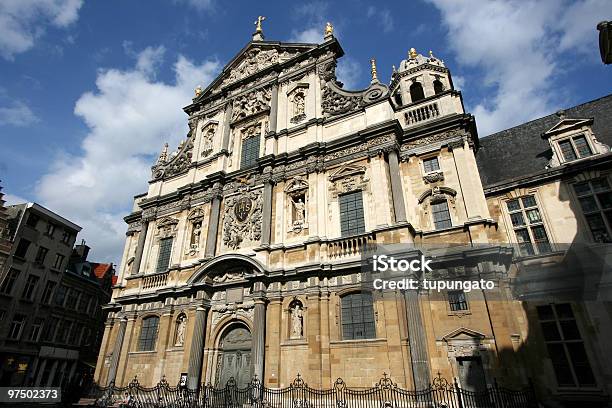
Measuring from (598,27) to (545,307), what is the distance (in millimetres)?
7956

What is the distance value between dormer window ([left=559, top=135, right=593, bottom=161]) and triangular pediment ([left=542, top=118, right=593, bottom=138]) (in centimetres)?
39

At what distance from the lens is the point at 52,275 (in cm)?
2634

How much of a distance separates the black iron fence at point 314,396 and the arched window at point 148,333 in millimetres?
1693

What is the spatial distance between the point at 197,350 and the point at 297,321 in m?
4.49

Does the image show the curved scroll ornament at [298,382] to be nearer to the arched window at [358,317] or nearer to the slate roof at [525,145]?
the arched window at [358,317]

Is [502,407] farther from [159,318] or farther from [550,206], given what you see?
[159,318]

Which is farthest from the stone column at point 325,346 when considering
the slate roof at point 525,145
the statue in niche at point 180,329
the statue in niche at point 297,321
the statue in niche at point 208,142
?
the statue in niche at point 208,142

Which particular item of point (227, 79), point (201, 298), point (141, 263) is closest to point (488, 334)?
point (201, 298)

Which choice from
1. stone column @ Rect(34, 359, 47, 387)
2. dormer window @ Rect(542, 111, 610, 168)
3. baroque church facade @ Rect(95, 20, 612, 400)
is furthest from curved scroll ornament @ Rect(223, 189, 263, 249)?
stone column @ Rect(34, 359, 47, 387)

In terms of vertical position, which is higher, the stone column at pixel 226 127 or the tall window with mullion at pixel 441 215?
the stone column at pixel 226 127

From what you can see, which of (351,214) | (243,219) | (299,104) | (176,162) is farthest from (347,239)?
(176,162)

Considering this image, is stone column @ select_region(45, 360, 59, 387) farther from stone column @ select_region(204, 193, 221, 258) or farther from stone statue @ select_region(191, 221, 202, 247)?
stone column @ select_region(204, 193, 221, 258)

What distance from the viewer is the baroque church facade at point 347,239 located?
10984 mm

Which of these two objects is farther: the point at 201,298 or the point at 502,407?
the point at 201,298
